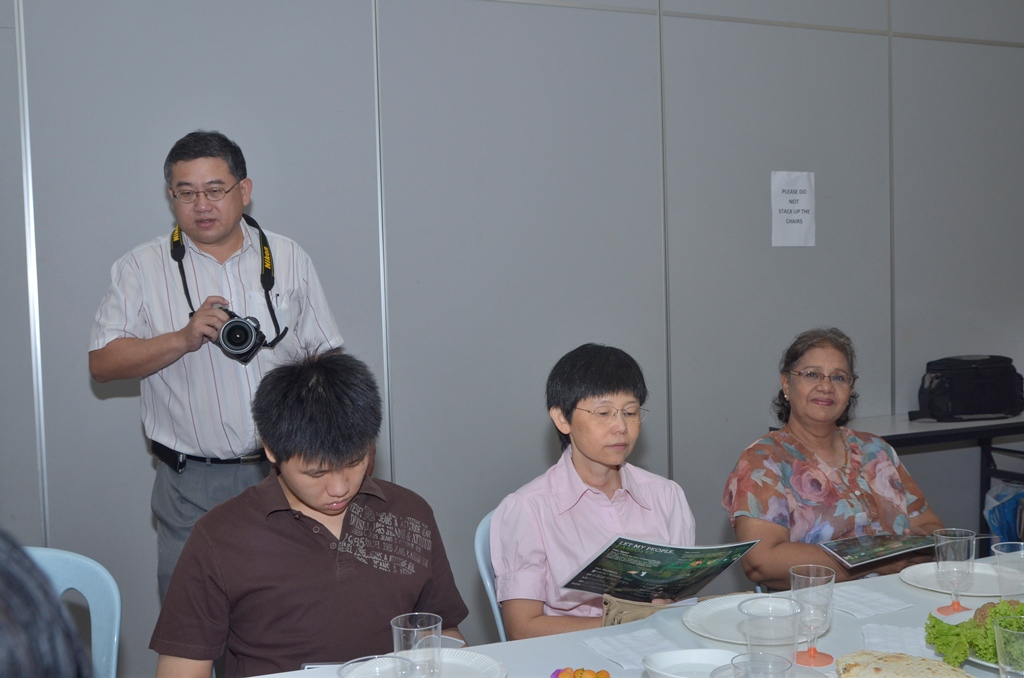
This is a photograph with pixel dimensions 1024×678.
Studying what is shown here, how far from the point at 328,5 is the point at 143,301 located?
1.28 m

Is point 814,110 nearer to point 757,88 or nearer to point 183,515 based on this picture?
point 757,88

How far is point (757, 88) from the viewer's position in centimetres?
385

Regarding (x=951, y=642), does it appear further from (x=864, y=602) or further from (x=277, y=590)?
(x=277, y=590)

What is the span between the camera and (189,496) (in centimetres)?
258

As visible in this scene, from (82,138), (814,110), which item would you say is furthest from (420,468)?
(814,110)

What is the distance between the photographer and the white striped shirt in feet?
8.46

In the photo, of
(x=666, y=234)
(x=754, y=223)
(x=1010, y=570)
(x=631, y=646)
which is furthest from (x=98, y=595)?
(x=754, y=223)

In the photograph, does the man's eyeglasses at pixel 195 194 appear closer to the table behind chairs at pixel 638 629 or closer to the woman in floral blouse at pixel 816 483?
the table behind chairs at pixel 638 629

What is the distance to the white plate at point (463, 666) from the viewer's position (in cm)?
136

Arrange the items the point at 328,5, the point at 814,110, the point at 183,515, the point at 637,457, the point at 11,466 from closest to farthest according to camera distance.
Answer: the point at 183,515, the point at 11,466, the point at 328,5, the point at 637,457, the point at 814,110

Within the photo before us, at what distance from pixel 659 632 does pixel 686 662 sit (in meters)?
0.21

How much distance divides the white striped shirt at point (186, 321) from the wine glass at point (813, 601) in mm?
1671

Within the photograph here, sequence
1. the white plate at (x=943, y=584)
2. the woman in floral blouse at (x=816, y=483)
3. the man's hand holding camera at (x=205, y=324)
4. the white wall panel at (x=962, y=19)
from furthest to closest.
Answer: the white wall panel at (x=962, y=19) → the man's hand holding camera at (x=205, y=324) → the woman in floral blouse at (x=816, y=483) → the white plate at (x=943, y=584)

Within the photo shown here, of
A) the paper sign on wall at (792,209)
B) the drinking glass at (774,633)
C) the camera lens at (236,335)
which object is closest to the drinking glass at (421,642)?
the drinking glass at (774,633)
